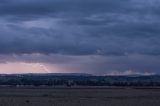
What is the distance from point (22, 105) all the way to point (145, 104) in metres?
16.2

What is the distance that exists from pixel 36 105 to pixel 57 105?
2915 millimetres

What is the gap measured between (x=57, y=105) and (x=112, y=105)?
23.5 ft

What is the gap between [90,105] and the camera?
6556 centimetres

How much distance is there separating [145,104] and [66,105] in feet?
34.6

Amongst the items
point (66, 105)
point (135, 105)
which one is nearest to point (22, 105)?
point (66, 105)

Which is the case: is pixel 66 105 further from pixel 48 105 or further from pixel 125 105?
pixel 125 105

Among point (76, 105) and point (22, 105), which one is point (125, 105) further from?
point (22, 105)

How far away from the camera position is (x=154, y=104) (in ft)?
220

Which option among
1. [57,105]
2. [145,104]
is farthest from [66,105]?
[145,104]

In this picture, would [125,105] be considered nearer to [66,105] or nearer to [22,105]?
[66,105]

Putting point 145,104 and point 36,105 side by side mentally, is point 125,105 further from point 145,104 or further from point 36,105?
point 36,105

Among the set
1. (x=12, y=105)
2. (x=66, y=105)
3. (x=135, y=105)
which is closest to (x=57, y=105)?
(x=66, y=105)

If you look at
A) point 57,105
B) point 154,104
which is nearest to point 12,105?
point 57,105

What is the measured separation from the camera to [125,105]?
65.6 meters
